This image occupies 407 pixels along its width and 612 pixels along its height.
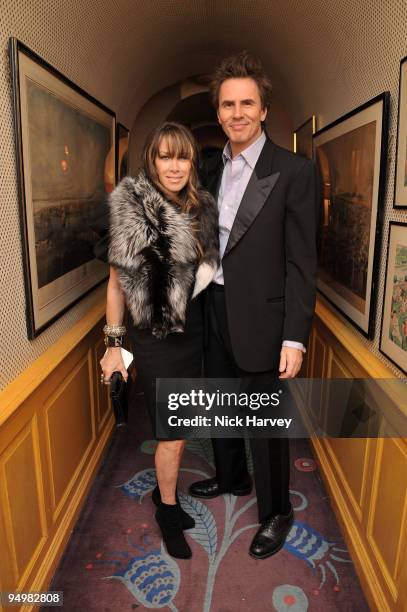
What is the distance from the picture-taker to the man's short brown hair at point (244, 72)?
1.99m

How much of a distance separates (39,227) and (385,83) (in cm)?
159

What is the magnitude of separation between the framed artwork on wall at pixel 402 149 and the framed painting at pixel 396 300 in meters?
0.10

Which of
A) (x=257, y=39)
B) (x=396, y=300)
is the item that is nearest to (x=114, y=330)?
(x=396, y=300)

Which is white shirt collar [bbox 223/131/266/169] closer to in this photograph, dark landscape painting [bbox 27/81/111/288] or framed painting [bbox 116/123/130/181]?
dark landscape painting [bbox 27/81/111/288]

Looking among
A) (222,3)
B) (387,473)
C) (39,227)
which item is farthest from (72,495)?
(222,3)

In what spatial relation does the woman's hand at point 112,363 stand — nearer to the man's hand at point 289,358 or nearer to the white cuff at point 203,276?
the white cuff at point 203,276

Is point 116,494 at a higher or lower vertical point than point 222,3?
lower

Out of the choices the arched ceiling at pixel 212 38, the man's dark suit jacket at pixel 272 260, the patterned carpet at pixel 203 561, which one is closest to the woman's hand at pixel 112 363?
the man's dark suit jacket at pixel 272 260

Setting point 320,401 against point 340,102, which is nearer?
point 340,102

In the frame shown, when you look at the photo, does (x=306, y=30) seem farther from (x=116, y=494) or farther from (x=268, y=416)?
(x=116, y=494)

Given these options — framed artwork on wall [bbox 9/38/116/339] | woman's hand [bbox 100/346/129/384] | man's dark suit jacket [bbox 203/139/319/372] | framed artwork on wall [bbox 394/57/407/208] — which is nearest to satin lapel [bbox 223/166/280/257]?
man's dark suit jacket [bbox 203/139/319/372]

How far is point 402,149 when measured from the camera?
1.79 metres

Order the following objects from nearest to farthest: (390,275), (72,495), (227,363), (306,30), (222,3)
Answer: (390,275) → (227,363) → (72,495) → (306,30) → (222,3)

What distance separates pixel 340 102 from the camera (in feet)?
8.70
